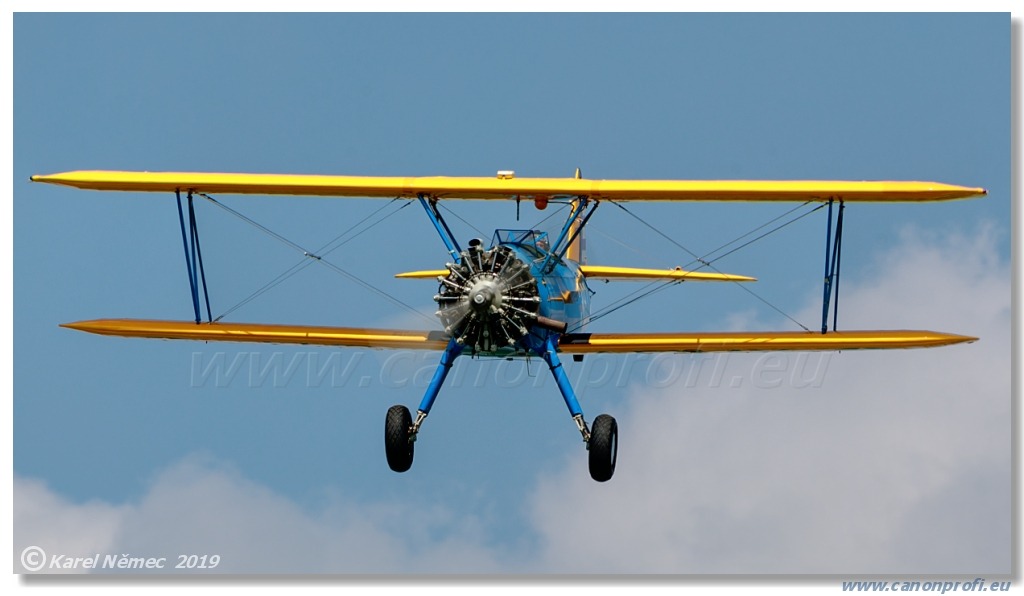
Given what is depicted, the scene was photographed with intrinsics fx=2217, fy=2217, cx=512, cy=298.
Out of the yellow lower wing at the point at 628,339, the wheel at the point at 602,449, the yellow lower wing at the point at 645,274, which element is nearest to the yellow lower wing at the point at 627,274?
the yellow lower wing at the point at 645,274

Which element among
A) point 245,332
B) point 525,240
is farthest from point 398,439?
point 245,332

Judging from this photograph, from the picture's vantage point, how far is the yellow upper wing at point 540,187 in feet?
73.5

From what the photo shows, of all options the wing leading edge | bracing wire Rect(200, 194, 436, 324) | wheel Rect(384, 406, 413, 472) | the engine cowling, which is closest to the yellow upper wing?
bracing wire Rect(200, 194, 436, 324)

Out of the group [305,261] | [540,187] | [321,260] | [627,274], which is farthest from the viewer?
[627,274]

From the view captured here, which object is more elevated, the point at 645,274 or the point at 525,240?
the point at 525,240

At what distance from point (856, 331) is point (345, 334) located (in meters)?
5.42

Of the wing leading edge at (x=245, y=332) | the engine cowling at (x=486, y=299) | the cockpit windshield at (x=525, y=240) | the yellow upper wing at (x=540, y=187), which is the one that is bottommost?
the wing leading edge at (x=245, y=332)

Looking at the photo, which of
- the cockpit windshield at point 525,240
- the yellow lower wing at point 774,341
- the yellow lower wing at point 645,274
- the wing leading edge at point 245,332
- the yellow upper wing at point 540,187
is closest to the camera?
the yellow upper wing at point 540,187

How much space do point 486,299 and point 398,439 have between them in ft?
5.36

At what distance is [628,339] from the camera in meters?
23.4

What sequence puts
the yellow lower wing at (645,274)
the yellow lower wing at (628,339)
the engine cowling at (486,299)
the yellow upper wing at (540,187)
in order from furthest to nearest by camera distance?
1. the yellow lower wing at (645,274)
2. the yellow lower wing at (628,339)
3. the yellow upper wing at (540,187)
4. the engine cowling at (486,299)

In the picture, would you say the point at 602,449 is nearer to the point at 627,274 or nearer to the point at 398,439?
the point at 398,439

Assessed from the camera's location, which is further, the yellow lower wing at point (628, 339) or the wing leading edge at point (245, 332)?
the wing leading edge at point (245, 332)

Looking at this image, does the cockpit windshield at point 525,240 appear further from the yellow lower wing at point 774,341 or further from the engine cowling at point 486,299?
the yellow lower wing at point 774,341
